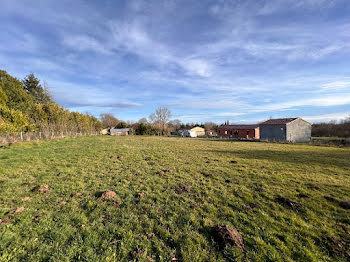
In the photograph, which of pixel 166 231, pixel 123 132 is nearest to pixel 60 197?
pixel 166 231

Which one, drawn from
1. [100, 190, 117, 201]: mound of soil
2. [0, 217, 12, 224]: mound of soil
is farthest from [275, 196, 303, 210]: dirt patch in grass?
[0, 217, 12, 224]: mound of soil

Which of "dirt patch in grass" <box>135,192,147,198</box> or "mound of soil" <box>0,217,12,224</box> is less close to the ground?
"mound of soil" <box>0,217,12,224</box>

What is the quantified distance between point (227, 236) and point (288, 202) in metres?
2.77

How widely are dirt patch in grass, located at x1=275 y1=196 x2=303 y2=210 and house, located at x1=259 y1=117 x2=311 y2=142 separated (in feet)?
98.6

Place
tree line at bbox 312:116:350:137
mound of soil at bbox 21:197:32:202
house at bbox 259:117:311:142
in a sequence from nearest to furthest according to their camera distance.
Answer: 1. mound of soil at bbox 21:197:32:202
2. house at bbox 259:117:311:142
3. tree line at bbox 312:116:350:137

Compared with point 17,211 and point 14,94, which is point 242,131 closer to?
point 17,211

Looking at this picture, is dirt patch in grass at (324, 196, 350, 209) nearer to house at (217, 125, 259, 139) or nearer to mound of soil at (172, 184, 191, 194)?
mound of soil at (172, 184, 191, 194)

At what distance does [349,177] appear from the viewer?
6.63m

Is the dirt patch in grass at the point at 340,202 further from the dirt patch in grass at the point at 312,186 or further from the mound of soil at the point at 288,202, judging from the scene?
the mound of soil at the point at 288,202

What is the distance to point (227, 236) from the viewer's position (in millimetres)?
2787

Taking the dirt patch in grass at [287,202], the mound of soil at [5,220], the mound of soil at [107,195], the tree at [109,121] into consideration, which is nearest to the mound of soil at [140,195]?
the mound of soil at [107,195]

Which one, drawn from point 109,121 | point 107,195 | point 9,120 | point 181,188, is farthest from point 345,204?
point 109,121

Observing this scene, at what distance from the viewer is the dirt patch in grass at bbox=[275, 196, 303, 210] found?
13.0ft

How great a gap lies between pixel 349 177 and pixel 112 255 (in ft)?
34.4
